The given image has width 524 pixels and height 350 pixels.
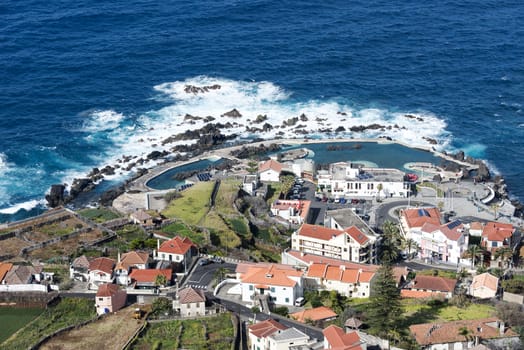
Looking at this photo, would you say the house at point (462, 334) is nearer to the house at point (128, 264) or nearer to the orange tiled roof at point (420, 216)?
the orange tiled roof at point (420, 216)

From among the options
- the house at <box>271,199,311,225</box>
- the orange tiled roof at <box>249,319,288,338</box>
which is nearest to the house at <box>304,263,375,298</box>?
the orange tiled roof at <box>249,319,288,338</box>

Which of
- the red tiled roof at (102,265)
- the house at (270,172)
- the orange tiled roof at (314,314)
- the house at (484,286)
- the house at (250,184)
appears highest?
the house at (270,172)

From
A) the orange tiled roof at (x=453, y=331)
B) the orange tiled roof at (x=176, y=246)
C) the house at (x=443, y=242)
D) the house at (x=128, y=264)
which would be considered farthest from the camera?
the house at (x=443, y=242)

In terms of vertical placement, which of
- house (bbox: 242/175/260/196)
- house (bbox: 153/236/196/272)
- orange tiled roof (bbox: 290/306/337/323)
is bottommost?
orange tiled roof (bbox: 290/306/337/323)

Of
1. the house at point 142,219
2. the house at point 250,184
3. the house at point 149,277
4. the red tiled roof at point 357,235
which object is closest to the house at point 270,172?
the house at point 250,184

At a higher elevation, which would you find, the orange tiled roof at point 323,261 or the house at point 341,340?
the orange tiled roof at point 323,261

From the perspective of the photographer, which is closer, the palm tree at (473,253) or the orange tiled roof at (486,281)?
the orange tiled roof at (486,281)

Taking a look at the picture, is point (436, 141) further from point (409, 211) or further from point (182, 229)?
point (182, 229)

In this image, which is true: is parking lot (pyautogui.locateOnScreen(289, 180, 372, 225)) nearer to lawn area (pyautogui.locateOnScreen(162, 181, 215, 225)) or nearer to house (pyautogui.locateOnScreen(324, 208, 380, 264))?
house (pyautogui.locateOnScreen(324, 208, 380, 264))
